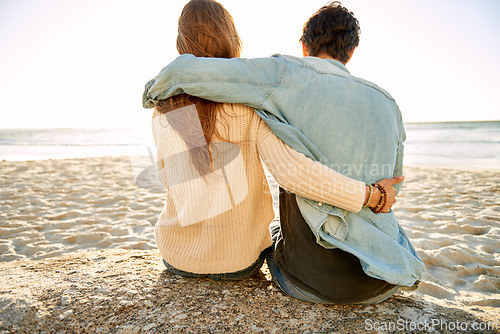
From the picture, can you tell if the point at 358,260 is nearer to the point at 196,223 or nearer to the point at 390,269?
the point at 390,269

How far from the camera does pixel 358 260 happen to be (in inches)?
49.8

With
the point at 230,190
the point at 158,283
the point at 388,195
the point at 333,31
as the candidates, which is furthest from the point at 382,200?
the point at 158,283

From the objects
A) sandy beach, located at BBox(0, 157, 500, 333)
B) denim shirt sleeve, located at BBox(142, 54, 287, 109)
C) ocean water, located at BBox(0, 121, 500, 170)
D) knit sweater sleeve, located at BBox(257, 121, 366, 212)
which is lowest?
ocean water, located at BBox(0, 121, 500, 170)

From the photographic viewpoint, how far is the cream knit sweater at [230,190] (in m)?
1.19

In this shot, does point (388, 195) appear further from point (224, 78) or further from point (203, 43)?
point (203, 43)

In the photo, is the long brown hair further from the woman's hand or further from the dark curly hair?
the woman's hand

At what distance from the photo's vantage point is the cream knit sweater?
119 centimetres

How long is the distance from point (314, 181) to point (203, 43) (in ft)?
2.33

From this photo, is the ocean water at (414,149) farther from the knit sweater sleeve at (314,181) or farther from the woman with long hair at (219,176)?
the knit sweater sleeve at (314,181)

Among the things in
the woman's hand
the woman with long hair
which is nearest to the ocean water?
the woman with long hair

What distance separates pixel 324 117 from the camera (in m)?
1.23

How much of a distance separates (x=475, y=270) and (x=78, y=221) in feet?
11.0

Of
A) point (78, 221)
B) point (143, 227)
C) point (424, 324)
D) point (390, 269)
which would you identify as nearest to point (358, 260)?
point (390, 269)

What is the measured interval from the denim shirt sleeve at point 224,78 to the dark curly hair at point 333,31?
1.06 feet
